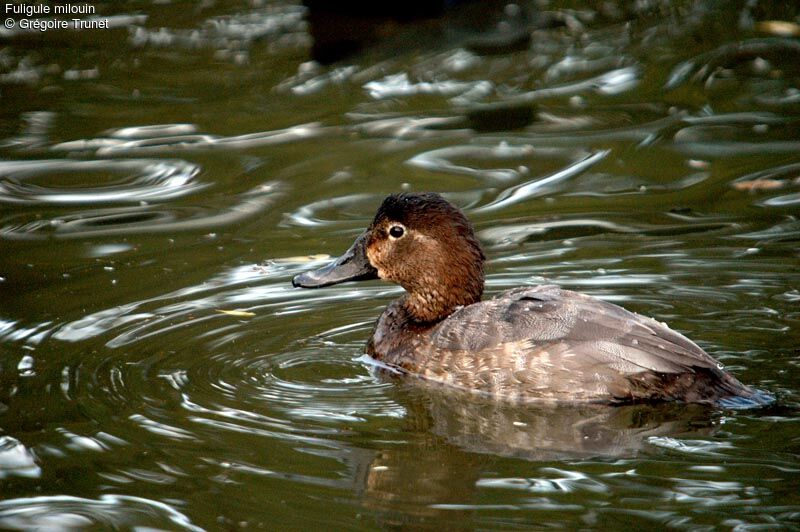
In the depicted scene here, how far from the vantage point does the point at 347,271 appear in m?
6.96

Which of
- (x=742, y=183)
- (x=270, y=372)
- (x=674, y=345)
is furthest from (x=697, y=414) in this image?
(x=742, y=183)

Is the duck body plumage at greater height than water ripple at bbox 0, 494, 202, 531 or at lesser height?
greater

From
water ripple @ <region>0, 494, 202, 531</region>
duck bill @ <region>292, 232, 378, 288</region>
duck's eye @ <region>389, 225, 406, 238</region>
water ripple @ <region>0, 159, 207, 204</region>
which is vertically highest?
water ripple @ <region>0, 159, 207, 204</region>

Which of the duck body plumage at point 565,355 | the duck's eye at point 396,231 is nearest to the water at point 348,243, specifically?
the duck body plumage at point 565,355

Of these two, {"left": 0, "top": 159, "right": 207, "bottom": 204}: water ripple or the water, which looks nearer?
the water

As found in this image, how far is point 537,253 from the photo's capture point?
8.06m

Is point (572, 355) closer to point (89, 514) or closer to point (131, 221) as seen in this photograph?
point (89, 514)

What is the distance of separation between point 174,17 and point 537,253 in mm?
6961

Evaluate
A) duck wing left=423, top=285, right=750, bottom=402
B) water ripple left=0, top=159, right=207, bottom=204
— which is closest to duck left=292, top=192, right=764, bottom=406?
duck wing left=423, top=285, right=750, bottom=402

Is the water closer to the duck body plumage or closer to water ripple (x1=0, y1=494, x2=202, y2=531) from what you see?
water ripple (x1=0, y1=494, x2=202, y2=531)

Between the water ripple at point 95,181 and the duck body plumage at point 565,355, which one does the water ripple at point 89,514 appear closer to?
the duck body plumage at point 565,355

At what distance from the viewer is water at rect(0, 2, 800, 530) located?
195 inches

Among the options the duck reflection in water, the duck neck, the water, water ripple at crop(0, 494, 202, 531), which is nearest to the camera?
water ripple at crop(0, 494, 202, 531)

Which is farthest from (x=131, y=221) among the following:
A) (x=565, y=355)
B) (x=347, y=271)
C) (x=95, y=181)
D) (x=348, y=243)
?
(x=565, y=355)
